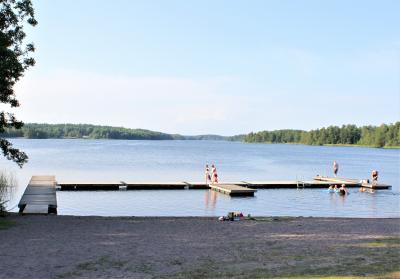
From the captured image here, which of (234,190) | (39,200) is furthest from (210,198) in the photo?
(39,200)

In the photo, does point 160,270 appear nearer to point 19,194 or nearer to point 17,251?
point 17,251

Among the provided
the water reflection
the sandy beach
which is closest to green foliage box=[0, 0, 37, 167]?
the sandy beach

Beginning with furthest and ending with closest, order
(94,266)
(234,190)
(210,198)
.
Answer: (234,190), (210,198), (94,266)

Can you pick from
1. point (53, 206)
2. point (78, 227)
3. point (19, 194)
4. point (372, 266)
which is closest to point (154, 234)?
point (78, 227)

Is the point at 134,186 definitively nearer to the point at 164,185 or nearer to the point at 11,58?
the point at 164,185

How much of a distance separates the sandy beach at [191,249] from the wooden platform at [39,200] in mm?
4301

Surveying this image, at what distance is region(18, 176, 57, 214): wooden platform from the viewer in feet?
77.7

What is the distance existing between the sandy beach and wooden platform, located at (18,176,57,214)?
14.1 ft

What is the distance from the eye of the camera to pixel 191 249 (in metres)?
13.1

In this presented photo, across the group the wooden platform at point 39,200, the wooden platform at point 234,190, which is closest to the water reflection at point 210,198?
the wooden platform at point 234,190

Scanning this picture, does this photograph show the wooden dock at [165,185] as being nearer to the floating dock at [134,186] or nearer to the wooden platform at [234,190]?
the floating dock at [134,186]

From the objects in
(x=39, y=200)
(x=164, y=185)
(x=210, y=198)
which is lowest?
(x=210, y=198)

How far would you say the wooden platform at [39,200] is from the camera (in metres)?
23.7

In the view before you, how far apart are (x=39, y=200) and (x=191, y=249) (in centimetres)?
1625
